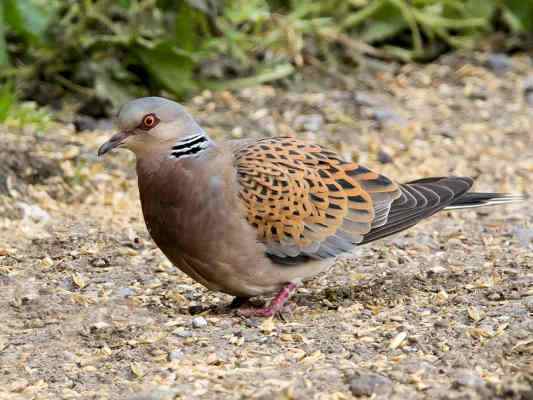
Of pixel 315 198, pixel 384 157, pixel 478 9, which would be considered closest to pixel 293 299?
pixel 315 198

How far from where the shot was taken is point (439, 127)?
8219 millimetres

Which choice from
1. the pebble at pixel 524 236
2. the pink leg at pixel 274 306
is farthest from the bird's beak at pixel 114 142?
the pebble at pixel 524 236

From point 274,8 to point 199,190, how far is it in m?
4.82

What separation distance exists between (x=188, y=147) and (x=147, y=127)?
20cm

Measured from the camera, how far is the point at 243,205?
467cm

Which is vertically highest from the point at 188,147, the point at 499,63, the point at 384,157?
the point at 188,147

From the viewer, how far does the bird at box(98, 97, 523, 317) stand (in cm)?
459

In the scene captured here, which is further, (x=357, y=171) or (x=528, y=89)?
(x=528, y=89)

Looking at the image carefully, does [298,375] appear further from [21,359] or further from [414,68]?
[414,68]

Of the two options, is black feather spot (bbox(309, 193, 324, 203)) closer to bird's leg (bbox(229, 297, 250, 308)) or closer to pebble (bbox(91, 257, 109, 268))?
bird's leg (bbox(229, 297, 250, 308))

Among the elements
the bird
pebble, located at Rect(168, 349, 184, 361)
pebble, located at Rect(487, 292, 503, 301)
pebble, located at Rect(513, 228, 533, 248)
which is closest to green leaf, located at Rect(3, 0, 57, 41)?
the bird

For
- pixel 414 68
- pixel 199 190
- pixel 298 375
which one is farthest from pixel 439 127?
pixel 298 375

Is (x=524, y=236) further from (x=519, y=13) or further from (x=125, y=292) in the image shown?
(x=519, y=13)

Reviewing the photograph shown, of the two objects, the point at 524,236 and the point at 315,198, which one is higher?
the point at 315,198
